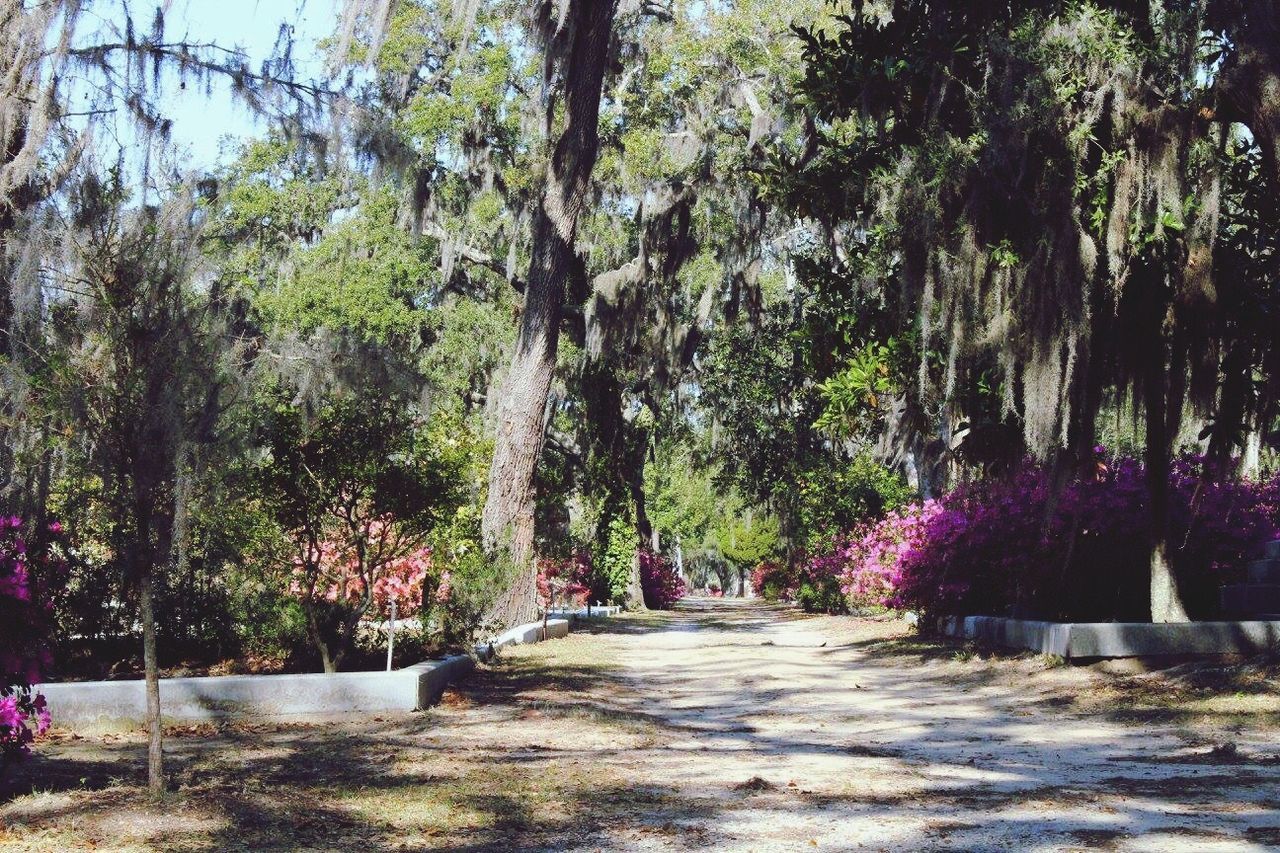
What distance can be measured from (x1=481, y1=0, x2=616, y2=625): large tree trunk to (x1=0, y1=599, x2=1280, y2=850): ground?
15.3ft

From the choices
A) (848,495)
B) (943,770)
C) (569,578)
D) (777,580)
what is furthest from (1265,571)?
(777,580)

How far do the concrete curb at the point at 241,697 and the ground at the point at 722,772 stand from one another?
23 cm

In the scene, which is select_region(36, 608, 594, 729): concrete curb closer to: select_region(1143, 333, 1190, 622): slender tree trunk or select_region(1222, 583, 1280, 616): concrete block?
select_region(1143, 333, 1190, 622): slender tree trunk

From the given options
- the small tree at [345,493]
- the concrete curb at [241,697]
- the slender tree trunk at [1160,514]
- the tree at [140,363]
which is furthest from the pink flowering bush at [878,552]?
the tree at [140,363]

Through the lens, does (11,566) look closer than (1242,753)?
Yes

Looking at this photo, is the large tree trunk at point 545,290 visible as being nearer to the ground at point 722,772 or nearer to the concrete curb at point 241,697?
the ground at point 722,772

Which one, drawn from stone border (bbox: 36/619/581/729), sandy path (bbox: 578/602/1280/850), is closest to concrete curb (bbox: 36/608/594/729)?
stone border (bbox: 36/619/581/729)

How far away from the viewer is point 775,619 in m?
33.3

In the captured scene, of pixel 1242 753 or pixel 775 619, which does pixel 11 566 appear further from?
pixel 775 619

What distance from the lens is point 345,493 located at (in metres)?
11.7

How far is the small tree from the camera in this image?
11359 mm

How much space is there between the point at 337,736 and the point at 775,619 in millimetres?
24545

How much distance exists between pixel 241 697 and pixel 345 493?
2.06m

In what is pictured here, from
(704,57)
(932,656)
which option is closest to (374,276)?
(704,57)
